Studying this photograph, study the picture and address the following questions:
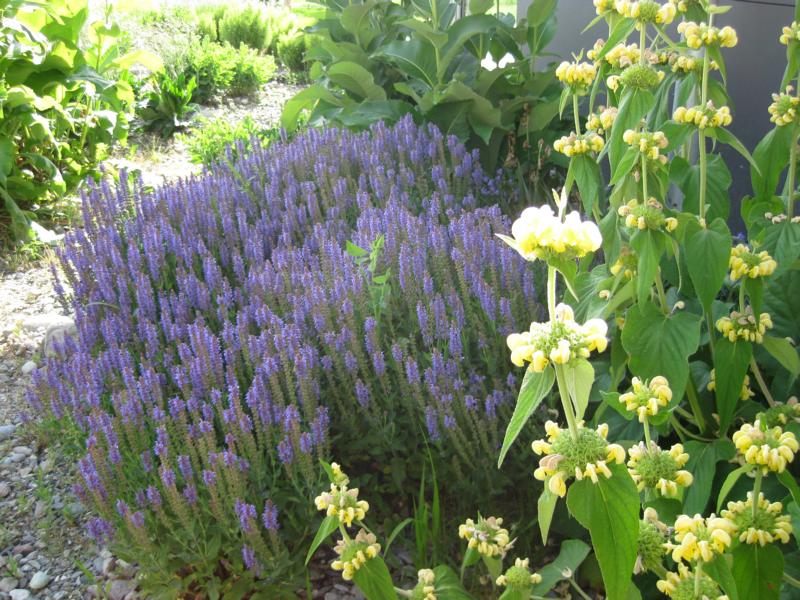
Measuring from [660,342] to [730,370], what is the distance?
15 cm

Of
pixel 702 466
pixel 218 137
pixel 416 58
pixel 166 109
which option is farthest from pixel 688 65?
pixel 166 109

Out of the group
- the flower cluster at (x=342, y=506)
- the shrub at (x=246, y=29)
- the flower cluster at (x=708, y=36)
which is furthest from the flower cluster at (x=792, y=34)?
the shrub at (x=246, y=29)

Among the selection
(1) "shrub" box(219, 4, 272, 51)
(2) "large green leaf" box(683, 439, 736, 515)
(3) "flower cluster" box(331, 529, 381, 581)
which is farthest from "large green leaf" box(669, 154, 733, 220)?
(1) "shrub" box(219, 4, 272, 51)

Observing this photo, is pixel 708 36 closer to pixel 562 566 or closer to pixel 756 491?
pixel 756 491

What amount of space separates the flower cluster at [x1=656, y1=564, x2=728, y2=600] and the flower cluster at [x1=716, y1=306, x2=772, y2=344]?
0.64 meters

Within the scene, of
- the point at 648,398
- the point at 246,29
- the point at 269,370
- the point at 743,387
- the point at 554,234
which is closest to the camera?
the point at 554,234

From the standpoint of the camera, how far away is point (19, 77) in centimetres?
481

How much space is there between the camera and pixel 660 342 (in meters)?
1.74

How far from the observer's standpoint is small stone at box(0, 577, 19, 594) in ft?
8.12

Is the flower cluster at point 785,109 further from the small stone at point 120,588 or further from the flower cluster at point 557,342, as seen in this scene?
the small stone at point 120,588

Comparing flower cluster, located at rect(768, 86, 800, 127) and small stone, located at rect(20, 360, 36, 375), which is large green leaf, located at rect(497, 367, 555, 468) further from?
small stone, located at rect(20, 360, 36, 375)

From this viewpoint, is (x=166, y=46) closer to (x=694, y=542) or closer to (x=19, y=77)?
(x=19, y=77)

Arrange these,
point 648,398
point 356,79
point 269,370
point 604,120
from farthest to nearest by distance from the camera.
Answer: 1. point 356,79
2. point 269,370
3. point 604,120
4. point 648,398

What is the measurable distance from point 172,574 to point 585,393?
148 cm
